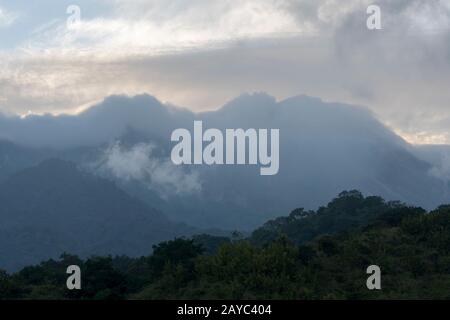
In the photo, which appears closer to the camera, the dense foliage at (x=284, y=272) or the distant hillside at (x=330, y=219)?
the dense foliage at (x=284, y=272)

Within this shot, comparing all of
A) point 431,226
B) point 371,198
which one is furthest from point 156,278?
point 371,198

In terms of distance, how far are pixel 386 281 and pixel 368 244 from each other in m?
5.75

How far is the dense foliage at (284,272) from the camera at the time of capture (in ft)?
128

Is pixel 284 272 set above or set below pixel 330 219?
below

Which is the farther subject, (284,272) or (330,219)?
(330,219)

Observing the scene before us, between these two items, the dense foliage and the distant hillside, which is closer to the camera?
the dense foliage

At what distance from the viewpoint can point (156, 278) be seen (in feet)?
150

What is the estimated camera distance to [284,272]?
130 ft

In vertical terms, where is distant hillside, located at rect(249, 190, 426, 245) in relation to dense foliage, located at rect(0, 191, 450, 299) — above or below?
above

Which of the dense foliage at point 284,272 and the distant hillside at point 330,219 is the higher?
the distant hillside at point 330,219

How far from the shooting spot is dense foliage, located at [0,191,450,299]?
3897 centimetres

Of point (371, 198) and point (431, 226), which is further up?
point (371, 198)
